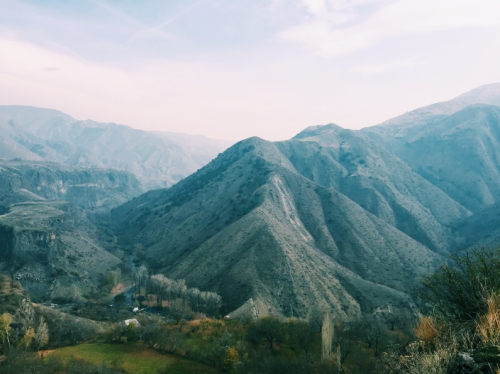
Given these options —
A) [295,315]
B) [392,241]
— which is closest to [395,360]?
[295,315]

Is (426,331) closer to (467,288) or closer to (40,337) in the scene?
(467,288)

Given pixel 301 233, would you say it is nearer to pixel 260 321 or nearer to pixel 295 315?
pixel 295 315

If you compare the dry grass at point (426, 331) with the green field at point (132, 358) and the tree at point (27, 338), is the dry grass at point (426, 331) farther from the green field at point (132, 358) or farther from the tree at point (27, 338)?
the tree at point (27, 338)

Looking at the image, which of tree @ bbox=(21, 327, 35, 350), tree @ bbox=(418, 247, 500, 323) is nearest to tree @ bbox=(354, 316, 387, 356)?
tree @ bbox=(418, 247, 500, 323)

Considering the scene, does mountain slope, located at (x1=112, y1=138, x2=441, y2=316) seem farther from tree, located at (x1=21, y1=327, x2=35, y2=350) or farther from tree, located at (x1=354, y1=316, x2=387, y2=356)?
tree, located at (x1=21, y1=327, x2=35, y2=350)

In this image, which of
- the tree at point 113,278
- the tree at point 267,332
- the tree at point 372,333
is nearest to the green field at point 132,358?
the tree at point 267,332
